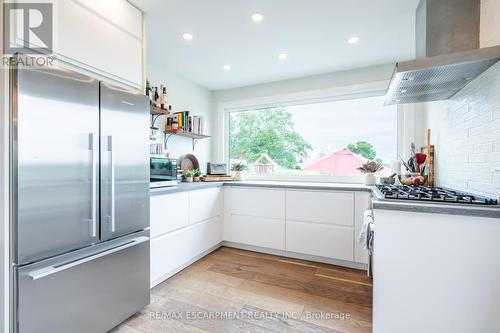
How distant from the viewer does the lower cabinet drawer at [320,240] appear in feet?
8.15

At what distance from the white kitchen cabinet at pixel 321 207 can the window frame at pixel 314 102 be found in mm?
631

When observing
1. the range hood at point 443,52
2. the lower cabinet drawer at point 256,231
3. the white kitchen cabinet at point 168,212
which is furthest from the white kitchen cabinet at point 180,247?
the range hood at point 443,52

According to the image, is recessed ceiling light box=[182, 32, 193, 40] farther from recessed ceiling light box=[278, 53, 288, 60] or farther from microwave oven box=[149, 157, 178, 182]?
microwave oven box=[149, 157, 178, 182]

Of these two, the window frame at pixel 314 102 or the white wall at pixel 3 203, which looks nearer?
the white wall at pixel 3 203

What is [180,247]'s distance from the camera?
2.32m

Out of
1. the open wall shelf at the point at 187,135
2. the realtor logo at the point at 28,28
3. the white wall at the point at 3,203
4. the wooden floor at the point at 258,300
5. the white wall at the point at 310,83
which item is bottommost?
the wooden floor at the point at 258,300

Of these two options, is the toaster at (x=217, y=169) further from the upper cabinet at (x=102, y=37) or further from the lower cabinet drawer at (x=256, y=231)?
the upper cabinet at (x=102, y=37)

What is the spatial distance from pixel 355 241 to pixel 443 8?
2.11 metres

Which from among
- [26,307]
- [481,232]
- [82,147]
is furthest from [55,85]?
[481,232]

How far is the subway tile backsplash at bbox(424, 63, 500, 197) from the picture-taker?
1.34 meters

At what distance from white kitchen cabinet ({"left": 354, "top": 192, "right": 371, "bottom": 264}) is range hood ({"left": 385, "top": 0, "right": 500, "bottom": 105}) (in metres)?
1.08

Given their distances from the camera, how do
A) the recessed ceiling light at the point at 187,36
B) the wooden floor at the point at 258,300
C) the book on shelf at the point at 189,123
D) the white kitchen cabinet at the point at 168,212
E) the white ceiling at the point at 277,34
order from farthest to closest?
the book on shelf at the point at 189,123
the recessed ceiling light at the point at 187,36
the white kitchen cabinet at the point at 168,212
the white ceiling at the point at 277,34
the wooden floor at the point at 258,300

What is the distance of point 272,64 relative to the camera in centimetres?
286

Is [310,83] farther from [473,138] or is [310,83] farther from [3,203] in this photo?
[3,203]
